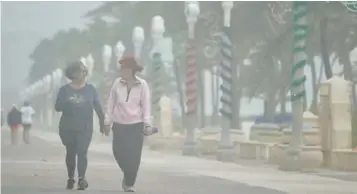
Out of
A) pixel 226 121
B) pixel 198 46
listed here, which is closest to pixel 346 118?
pixel 226 121

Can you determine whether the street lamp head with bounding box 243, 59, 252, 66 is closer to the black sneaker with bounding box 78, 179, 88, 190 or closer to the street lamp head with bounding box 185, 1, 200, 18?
the street lamp head with bounding box 185, 1, 200, 18

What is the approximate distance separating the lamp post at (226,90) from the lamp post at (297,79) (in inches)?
94.1

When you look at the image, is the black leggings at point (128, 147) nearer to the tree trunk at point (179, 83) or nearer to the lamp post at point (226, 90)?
the lamp post at point (226, 90)

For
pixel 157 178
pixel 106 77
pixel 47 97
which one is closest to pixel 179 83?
pixel 47 97

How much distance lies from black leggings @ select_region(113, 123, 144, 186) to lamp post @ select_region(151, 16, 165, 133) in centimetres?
450

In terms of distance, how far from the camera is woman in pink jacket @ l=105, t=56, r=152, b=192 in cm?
829

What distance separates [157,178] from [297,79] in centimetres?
300

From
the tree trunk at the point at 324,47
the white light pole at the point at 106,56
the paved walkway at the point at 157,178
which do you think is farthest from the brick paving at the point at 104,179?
the tree trunk at the point at 324,47

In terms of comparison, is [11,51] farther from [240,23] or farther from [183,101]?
[183,101]

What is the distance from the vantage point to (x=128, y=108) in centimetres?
829

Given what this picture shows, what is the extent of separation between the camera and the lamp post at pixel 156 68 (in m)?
13.6

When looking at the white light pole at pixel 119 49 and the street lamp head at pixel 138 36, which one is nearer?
the white light pole at pixel 119 49

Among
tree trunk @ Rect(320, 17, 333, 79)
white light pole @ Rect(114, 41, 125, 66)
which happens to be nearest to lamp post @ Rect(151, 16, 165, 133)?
white light pole @ Rect(114, 41, 125, 66)

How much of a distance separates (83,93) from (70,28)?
290 cm
